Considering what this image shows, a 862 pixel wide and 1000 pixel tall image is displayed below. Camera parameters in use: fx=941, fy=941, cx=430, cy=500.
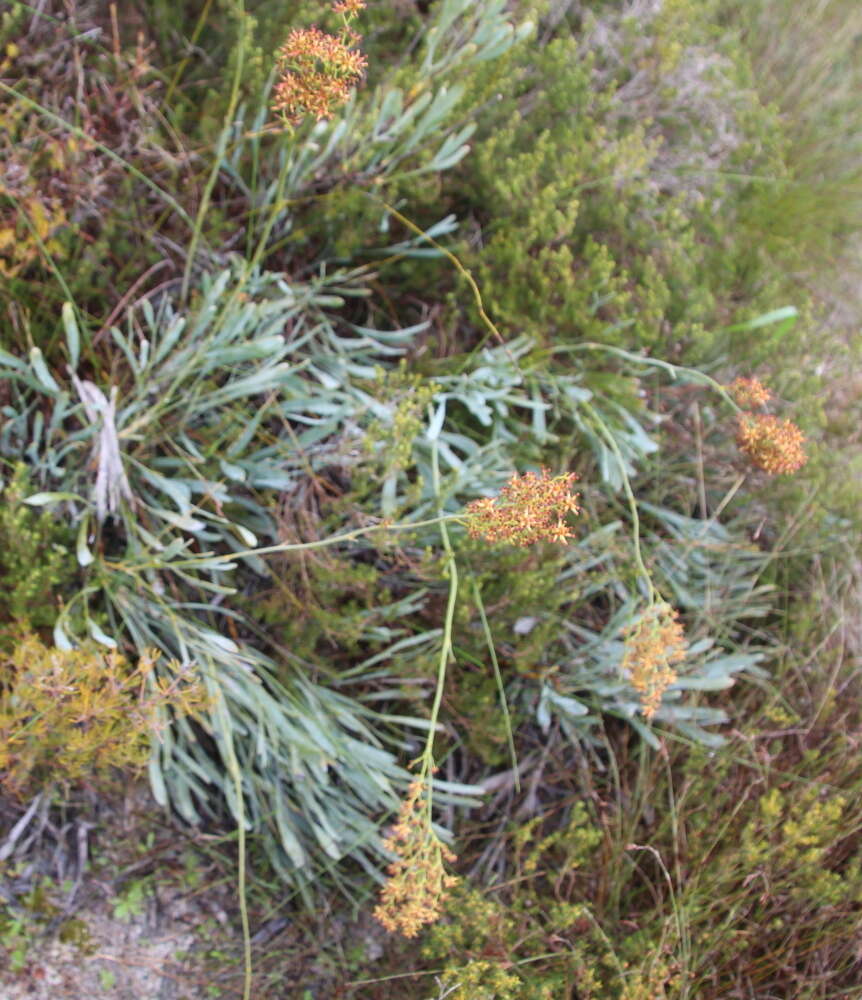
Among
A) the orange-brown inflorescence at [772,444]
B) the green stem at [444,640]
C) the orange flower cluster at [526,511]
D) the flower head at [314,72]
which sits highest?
the flower head at [314,72]

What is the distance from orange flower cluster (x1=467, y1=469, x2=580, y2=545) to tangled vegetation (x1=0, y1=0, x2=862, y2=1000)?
0.37m

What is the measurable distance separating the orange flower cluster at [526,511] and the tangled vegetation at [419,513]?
1.22 ft

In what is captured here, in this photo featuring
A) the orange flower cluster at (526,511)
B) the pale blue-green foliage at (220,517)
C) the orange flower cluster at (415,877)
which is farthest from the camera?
the pale blue-green foliage at (220,517)

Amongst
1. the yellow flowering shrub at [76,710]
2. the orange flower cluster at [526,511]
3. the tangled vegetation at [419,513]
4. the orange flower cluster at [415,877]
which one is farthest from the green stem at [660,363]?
the yellow flowering shrub at [76,710]

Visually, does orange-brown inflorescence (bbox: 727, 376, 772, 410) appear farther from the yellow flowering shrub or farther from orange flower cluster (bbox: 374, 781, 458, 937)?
the yellow flowering shrub

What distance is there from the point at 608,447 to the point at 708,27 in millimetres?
1525

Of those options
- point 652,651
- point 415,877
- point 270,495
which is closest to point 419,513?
point 270,495

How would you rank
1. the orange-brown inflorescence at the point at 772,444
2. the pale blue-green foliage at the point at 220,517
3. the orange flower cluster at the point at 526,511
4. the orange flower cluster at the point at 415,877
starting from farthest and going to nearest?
the pale blue-green foliage at the point at 220,517
the orange-brown inflorescence at the point at 772,444
the orange flower cluster at the point at 415,877
the orange flower cluster at the point at 526,511

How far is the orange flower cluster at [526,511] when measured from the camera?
1372mm

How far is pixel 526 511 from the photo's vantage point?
54.2 inches

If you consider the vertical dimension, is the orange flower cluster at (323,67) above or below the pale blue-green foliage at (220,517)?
above

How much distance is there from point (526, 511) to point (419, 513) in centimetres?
60

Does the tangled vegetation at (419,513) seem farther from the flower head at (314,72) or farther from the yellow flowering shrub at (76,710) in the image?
the flower head at (314,72)

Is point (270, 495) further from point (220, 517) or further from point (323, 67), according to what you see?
point (323, 67)
